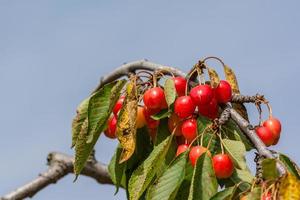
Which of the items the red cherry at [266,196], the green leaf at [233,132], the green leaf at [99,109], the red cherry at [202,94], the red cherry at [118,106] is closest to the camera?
the red cherry at [266,196]

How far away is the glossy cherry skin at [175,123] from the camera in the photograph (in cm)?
338

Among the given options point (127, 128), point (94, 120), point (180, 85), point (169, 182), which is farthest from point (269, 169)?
point (94, 120)

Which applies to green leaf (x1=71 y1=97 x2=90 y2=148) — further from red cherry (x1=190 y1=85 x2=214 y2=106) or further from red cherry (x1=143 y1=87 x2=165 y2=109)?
red cherry (x1=190 y1=85 x2=214 y2=106)

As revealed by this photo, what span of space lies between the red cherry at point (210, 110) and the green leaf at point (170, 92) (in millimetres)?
108

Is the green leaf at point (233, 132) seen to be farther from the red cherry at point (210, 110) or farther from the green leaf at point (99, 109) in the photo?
the green leaf at point (99, 109)

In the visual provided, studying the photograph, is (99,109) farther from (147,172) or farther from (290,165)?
(290,165)

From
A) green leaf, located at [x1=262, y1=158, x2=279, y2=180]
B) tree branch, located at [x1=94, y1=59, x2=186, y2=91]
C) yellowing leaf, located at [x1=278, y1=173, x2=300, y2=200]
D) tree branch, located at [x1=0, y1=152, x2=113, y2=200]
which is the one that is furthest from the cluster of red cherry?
tree branch, located at [x1=0, y1=152, x2=113, y2=200]

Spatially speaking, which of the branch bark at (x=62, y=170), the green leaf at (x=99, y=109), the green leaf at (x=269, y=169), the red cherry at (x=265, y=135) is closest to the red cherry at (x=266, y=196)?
the green leaf at (x=269, y=169)

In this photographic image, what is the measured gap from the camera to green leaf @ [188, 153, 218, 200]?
303 cm

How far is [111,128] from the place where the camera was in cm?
355

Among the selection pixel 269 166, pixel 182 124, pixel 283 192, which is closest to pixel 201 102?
pixel 182 124

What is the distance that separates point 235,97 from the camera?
3.51m

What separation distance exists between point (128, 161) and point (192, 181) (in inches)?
23.1

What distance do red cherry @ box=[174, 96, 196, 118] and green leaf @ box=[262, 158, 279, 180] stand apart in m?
0.60
